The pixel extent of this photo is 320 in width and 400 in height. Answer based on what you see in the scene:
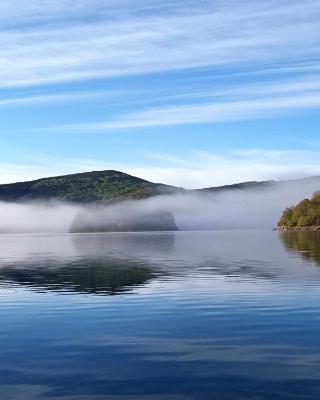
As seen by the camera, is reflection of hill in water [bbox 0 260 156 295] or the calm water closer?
the calm water

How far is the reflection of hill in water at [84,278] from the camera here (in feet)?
194

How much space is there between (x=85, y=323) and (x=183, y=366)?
13.1 m

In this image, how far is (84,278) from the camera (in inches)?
2751

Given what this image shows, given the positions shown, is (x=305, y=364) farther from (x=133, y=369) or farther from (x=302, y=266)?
(x=302, y=266)

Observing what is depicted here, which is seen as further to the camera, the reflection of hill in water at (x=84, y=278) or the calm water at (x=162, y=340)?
the reflection of hill in water at (x=84, y=278)

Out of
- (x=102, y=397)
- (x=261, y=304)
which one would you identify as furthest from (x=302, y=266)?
(x=102, y=397)

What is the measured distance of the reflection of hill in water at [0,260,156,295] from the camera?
194ft

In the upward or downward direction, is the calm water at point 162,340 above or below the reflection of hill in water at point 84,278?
below

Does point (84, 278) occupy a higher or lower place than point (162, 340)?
higher

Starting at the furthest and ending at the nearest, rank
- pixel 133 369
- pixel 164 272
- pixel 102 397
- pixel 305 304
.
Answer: pixel 164 272 < pixel 305 304 < pixel 133 369 < pixel 102 397

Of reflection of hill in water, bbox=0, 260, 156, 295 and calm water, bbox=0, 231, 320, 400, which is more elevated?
reflection of hill in water, bbox=0, 260, 156, 295

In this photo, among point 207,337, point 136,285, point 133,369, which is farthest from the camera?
point 136,285

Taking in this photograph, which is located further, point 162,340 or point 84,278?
point 84,278

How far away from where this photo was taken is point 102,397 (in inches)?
874
